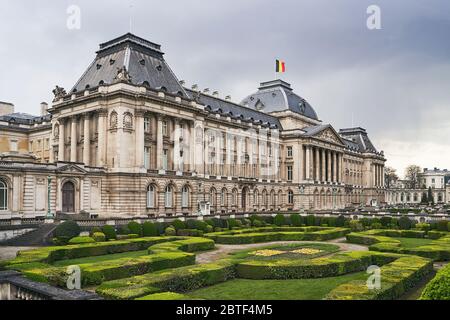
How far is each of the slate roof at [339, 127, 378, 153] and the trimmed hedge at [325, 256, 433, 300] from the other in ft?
358

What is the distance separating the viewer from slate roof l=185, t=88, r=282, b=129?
233ft

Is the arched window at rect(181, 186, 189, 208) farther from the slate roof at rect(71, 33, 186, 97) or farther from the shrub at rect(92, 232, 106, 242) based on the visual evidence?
the shrub at rect(92, 232, 106, 242)

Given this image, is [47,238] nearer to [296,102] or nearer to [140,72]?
[140,72]

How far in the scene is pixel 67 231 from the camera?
3612 cm

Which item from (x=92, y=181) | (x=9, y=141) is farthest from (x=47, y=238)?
(x=9, y=141)

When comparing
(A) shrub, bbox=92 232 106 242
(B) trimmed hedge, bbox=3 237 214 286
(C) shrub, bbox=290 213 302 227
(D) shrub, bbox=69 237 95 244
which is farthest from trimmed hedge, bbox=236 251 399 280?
(C) shrub, bbox=290 213 302 227

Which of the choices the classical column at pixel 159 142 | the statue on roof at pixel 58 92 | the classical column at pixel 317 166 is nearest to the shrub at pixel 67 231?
the classical column at pixel 159 142

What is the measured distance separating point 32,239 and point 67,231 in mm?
3384

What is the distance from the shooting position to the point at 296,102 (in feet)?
315

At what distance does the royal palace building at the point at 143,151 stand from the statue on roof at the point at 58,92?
0.53m

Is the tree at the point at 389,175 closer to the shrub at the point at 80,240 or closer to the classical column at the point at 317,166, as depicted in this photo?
the classical column at the point at 317,166

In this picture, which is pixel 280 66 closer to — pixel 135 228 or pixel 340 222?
pixel 340 222

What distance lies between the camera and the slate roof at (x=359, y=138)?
130000mm
